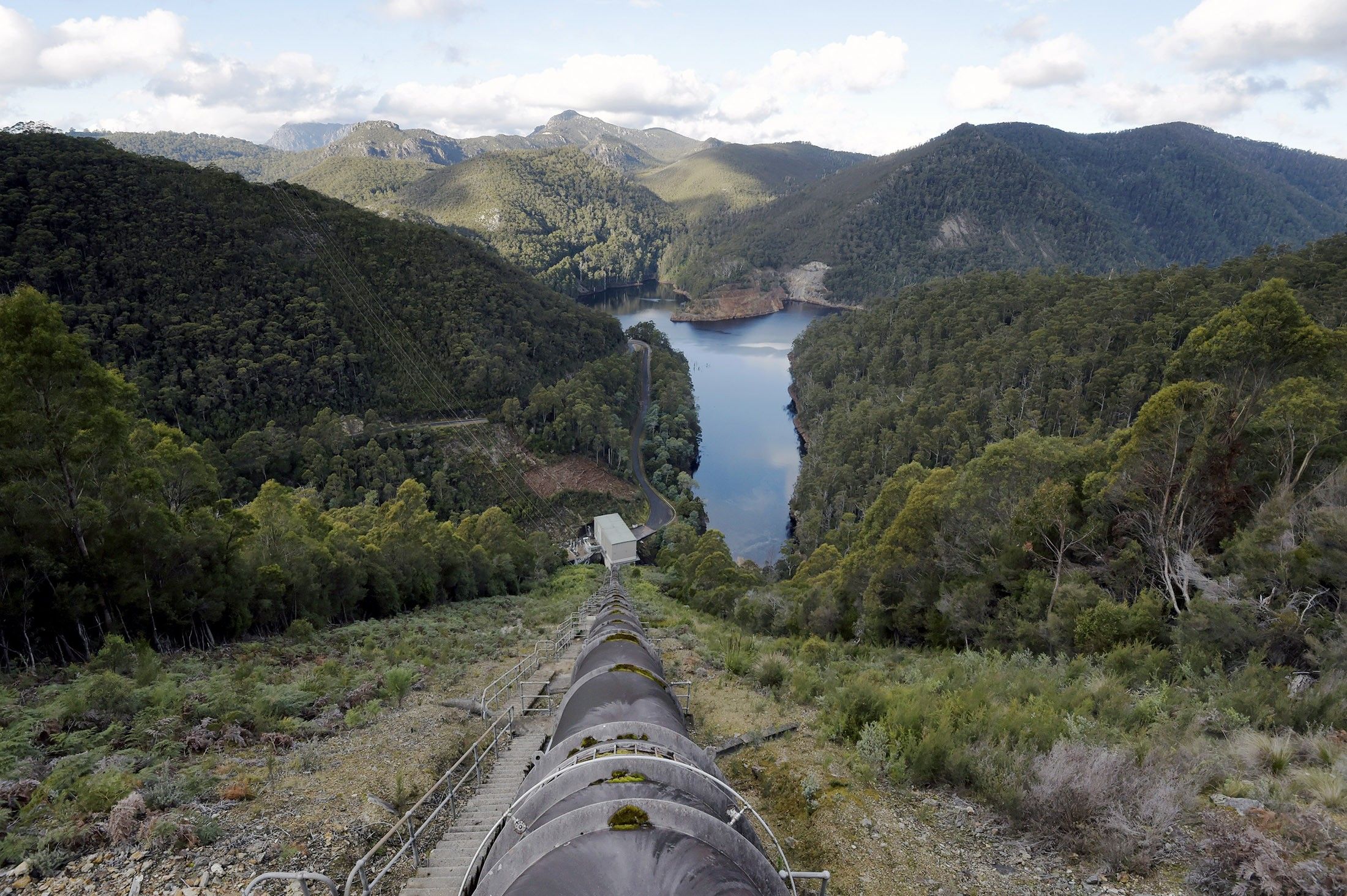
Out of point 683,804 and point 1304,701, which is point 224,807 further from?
point 1304,701

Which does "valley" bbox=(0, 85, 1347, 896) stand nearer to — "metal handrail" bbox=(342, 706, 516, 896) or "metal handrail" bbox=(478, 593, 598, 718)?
"metal handrail" bbox=(342, 706, 516, 896)

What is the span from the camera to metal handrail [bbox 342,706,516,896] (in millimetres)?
5434

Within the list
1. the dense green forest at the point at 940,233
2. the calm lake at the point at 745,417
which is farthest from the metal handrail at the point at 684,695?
the dense green forest at the point at 940,233

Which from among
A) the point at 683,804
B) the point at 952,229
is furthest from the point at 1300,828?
the point at 952,229

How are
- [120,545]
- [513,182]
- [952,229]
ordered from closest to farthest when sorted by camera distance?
[120,545]
[952,229]
[513,182]

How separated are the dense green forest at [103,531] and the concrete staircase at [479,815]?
9.69 metres

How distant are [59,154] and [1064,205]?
714 feet

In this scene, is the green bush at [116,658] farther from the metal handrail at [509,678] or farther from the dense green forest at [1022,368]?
the dense green forest at [1022,368]

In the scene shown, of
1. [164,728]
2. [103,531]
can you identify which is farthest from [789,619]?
[103,531]

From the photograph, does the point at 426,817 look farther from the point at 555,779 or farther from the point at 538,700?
the point at 555,779

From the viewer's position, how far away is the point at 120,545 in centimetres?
1312

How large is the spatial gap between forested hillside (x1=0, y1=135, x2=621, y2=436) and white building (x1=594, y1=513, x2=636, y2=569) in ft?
74.7

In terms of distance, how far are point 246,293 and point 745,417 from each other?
218 feet

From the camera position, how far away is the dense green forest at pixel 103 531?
1138 cm
